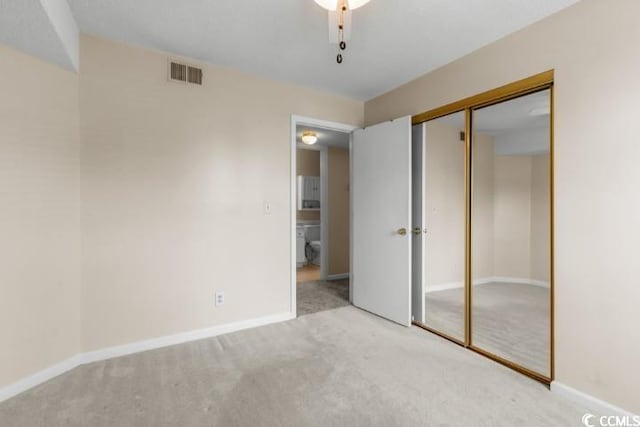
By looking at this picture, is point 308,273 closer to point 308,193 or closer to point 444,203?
point 308,193

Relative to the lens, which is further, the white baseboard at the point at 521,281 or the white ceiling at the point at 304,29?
the white baseboard at the point at 521,281

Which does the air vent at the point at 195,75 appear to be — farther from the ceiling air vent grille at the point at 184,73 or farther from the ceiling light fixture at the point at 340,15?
the ceiling light fixture at the point at 340,15

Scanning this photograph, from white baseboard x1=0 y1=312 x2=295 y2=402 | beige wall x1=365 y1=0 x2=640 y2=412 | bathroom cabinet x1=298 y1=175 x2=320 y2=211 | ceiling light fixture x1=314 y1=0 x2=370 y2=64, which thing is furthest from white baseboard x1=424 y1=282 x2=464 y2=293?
bathroom cabinet x1=298 y1=175 x2=320 y2=211

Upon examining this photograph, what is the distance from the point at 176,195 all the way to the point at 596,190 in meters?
3.03

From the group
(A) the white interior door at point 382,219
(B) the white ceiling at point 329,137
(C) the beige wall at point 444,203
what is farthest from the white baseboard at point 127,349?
(B) the white ceiling at point 329,137

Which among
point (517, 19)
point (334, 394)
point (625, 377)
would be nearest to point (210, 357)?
point (334, 394)

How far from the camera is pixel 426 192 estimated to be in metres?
3.04

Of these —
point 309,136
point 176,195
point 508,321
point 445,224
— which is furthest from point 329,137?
point 508,321

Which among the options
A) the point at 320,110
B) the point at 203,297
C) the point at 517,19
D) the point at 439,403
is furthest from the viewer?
the point at 320,110

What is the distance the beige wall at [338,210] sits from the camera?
5199 millimetres

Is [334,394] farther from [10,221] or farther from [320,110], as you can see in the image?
[320,110]

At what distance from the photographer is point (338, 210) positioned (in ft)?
17.2

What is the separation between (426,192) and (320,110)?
1.50 meters

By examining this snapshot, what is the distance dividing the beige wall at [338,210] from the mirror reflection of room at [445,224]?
2.32 meters
